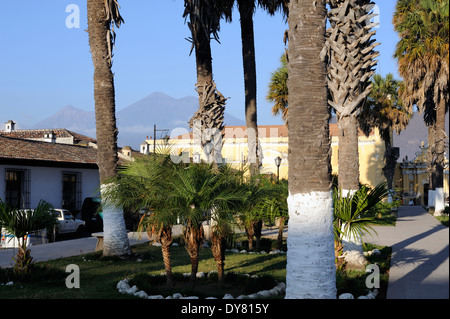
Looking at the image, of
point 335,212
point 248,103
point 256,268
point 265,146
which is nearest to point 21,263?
point 256,268

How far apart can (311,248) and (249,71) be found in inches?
512

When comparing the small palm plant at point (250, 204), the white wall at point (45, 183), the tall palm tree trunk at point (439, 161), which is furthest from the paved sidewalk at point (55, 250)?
the tall palm tree trunk at point (439, 161)

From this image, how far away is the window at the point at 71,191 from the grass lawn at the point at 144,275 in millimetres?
14277

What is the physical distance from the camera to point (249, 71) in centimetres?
1830

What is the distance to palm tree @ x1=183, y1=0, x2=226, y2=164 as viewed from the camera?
52.6 feet

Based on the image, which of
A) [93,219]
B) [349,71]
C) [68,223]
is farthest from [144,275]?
[93,219]

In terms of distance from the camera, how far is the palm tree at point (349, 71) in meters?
11.9

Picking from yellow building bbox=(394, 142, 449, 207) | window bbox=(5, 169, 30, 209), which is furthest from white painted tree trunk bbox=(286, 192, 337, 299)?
yellow building bbox=(394, 142, 449, 207)

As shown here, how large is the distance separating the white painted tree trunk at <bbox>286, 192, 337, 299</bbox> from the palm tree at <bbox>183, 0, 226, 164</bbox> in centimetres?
975

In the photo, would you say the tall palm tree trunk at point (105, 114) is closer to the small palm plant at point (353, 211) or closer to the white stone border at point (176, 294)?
the white stone border at point (176, 294)

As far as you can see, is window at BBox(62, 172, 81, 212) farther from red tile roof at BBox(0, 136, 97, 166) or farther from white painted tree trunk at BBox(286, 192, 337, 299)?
white painted tree trunk at BBox(286, 192, 337, 299)

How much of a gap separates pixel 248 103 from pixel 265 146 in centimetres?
3006
